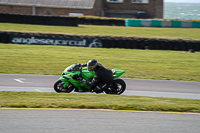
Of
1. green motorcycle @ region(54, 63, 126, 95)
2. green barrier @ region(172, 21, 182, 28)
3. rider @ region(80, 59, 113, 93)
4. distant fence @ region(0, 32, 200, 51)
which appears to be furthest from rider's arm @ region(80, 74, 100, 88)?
green barrier @ region(172, 21, 182, 28)

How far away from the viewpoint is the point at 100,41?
23891mm

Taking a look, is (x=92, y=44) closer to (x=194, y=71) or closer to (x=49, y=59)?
(x=49, y=59)

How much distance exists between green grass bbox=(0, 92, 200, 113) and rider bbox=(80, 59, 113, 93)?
1036mm

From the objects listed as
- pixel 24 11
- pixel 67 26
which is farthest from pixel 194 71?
pixel 24 11

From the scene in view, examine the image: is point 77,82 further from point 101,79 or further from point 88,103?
point 88,103

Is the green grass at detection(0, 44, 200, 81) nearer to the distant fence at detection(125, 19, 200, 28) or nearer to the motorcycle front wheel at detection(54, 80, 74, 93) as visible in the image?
the motorcycle front wheel at detection(54, 80, 74, 93)

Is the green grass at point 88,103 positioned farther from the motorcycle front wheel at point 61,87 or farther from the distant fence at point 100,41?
the distant fence at point 100,41

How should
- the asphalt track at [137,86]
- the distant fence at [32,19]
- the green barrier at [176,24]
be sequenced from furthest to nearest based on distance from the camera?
the green barrier at [176,24] → the distant fence at [32,19] → the asphalt track at [137,86]

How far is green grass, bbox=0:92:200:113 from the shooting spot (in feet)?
26.2

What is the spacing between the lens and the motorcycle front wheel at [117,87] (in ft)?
35.1

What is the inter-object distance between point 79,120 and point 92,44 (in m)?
17.5

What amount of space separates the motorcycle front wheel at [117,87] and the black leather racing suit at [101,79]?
0.29 metres

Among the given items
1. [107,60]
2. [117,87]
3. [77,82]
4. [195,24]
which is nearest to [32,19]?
[107,60]

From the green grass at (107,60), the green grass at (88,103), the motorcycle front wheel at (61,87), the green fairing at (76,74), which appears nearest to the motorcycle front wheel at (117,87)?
the green fairing at (76,74)
